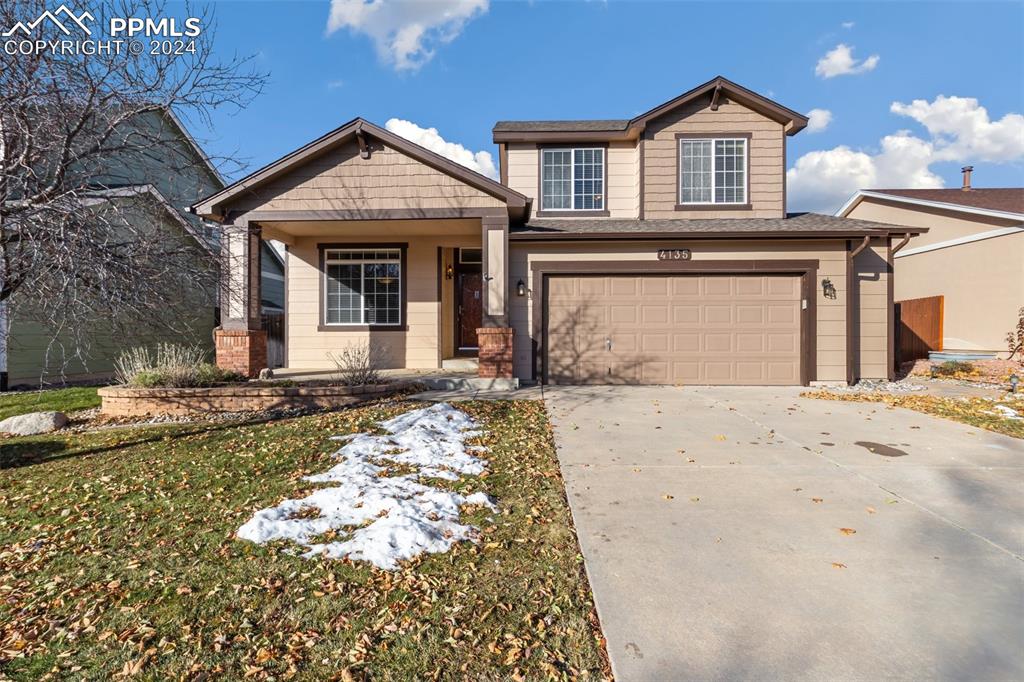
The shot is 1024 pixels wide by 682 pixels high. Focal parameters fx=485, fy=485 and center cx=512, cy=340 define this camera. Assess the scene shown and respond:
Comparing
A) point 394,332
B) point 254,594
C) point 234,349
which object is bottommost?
point 254,594

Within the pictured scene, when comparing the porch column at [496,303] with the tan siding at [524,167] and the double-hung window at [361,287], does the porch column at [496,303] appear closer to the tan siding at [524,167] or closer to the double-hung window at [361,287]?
the tan siding at [524,167]

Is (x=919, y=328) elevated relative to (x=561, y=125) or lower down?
lower down

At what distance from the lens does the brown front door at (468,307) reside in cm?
1215

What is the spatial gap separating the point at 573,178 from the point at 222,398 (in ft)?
28.2

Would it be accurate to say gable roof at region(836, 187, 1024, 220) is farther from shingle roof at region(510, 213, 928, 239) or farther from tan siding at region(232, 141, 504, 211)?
tan siding at region(232, 141, 504, 211)

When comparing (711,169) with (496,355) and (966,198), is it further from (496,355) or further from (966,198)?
(966,198)

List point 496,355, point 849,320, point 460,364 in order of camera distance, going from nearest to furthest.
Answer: point 496,355
point 849,320
point 460,364

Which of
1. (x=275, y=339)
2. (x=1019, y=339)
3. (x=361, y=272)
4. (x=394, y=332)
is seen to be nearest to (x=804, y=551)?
(x=394, y=332)

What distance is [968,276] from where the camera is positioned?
13.4m

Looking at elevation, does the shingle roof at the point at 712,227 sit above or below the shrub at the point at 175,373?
above

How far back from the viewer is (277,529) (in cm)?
324

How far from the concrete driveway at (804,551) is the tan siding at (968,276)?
952cm

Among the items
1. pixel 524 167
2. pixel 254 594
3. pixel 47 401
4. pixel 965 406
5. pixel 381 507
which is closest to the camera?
pixel 254 594

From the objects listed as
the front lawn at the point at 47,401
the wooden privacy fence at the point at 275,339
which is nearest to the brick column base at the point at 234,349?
the front lawn at the point at 47,401
